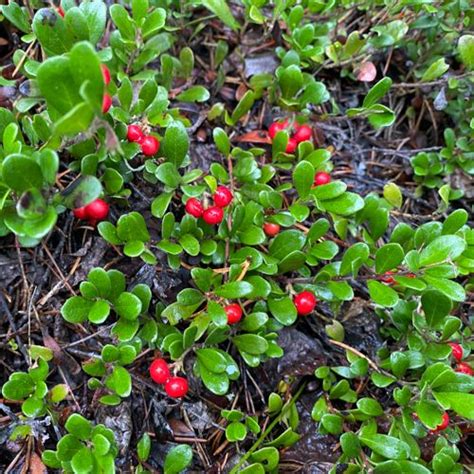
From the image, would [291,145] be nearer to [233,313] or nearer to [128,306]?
[233,313]

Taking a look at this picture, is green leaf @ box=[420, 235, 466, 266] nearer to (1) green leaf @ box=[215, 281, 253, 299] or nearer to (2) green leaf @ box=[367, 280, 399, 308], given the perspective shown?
(2) green leaf @ box=[367, 280, 399, 308]

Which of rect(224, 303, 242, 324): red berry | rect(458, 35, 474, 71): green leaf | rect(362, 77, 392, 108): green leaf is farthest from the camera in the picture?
rect(458, 35, 474, 71): green leaf

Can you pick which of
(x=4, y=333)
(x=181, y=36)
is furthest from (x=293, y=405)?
(x=181, y=36)

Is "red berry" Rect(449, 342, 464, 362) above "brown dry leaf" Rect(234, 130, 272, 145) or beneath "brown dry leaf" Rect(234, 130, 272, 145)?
beneath

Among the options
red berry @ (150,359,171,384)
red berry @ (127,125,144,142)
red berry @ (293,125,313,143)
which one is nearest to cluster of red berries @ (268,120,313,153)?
red berry @ (293,125,313,143)

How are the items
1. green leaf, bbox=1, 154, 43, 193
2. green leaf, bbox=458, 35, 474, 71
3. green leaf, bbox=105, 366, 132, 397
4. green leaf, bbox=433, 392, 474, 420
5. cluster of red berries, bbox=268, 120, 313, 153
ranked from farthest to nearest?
cluster of red berries, bbox=268, 120, 313, 153 → green leaf, bbox=458, 35, 474, 71 → green leaf, bbox=105, 366, 132, 397 → green leaf, bbox=433, 392, 474, 420 → green leaf, bbox=1, 154, 43, 193

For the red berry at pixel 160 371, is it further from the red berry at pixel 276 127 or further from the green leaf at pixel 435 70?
the green leaf at pixel 435 70

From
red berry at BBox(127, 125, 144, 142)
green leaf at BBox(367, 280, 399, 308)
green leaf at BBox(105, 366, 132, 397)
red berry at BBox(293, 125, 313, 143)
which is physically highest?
red berry at BBox(127, 125, 144, 142)
